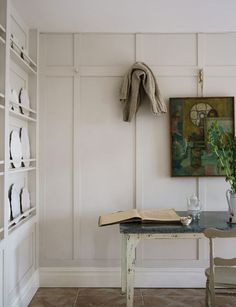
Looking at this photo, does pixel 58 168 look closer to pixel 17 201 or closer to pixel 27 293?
pixel 17 201

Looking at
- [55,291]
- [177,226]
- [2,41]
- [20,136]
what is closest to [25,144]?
[20,136]

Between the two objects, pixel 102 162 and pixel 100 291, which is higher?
pixel 102 162

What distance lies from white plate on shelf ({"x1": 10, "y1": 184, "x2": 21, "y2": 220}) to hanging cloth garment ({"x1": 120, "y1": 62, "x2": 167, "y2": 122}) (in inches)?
50.7

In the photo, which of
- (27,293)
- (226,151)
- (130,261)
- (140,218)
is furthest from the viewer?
(226,151)

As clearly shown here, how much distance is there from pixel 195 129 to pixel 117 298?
1805 mm

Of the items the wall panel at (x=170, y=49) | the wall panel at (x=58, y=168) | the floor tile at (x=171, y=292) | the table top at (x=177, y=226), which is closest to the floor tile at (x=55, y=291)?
the wall panel at (x=58, y=168)

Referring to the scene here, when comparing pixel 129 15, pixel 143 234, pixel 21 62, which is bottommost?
pixel 143 234

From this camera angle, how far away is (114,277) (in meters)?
3.36

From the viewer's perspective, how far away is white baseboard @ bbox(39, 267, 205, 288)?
3344 millimetres

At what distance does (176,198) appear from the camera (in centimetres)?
341

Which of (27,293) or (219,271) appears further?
(27,293)

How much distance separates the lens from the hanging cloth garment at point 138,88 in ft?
10.5

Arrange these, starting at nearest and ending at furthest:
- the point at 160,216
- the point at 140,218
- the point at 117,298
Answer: the point at 140,218 < the point at 160,216 < the point at 117,298

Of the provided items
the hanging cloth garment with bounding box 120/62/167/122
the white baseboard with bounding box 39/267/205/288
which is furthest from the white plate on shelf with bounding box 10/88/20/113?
the white baseboard with bounding box 39/267/205/288
